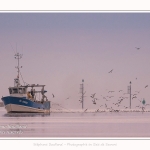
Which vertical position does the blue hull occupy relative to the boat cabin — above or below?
below

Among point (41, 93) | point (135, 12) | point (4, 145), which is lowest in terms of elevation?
point (4, 145)

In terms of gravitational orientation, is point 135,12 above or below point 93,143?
above

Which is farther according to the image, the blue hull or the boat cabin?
the blue hull

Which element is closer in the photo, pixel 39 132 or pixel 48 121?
pixel 39 132

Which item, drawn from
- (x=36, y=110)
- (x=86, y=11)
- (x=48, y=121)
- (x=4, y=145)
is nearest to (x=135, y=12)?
(x=86, y=11)

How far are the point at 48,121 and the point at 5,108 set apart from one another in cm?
97

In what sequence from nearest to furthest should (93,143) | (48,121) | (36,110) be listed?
(93,143) → (48,121) → (36,110)

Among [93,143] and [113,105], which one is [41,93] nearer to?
[113,105]

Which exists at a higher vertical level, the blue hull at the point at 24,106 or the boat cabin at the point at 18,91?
the boat cabin at the point at 18,91

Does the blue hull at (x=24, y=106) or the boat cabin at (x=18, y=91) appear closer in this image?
the boat cabin at (x=18, y=91)

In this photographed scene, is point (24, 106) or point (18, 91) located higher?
point (18, 91)

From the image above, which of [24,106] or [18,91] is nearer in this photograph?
[18,91]

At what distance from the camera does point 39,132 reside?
9.16 m

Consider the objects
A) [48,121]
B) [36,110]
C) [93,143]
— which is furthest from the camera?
[36,110]
